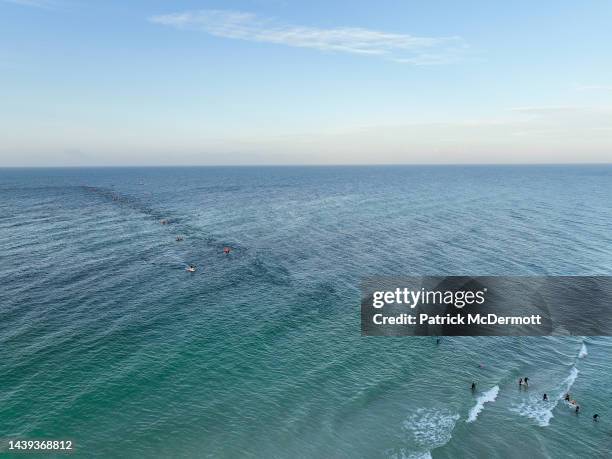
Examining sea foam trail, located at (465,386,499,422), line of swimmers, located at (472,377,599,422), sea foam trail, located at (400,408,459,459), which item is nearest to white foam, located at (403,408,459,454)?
sea foam trail, located at (400,408,459,459)

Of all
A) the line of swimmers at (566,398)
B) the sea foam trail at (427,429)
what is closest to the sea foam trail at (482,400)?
the line of swimmers at (566,398)

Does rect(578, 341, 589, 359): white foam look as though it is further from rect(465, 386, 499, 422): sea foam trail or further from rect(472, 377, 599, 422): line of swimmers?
rect(465, 386, 499, 422): sea foam trail

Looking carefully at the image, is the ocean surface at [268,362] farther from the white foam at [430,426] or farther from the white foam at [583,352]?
the white foam at [583,352]

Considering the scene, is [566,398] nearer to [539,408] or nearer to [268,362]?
[539,408]

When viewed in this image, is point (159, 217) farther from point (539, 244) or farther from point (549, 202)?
point (549, 202)

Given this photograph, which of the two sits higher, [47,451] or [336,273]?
[336,273]

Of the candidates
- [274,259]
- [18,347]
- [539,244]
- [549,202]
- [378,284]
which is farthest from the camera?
[549,202]

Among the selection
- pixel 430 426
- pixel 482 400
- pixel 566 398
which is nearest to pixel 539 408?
pixel 566 398

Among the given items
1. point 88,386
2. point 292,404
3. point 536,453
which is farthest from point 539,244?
point 88,386

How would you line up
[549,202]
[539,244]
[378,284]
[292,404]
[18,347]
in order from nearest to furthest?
[292,404] → [18,347] → [378,284] → [539,244] → [549,202]
